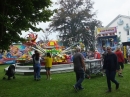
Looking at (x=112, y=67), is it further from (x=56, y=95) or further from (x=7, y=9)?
(x=7, y=9)

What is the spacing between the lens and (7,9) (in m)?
9.67

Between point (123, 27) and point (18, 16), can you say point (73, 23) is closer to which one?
point (123, 27)

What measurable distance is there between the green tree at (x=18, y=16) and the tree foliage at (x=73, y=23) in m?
37.2

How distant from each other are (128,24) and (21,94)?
161 ft

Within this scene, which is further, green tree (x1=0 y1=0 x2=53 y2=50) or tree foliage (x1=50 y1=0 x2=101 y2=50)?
tree foliage (x1=50 y1=0 x2=101 y2=50)

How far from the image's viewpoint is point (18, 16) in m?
10.7

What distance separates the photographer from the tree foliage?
48.9m

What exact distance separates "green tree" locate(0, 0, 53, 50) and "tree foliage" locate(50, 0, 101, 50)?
37.2 metres

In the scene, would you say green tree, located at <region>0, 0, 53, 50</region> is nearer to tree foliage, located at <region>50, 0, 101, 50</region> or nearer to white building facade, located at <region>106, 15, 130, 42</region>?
tree foliage, located at <region>50, 0, 101, 50</region>

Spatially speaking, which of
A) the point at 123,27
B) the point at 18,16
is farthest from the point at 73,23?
the point at 18,16

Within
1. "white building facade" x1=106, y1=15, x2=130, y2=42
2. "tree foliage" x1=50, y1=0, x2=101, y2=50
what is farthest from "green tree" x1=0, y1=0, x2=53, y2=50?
"white building facade" x1=106, y1=15, x2=130, y2=42

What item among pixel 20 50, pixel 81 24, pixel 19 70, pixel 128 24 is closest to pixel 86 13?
pixel 81 24

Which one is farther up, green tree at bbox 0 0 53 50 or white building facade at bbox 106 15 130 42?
white building facade at bbox 106 15 130 42

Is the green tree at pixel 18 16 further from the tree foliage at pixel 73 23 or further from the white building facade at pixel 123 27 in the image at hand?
the white building facade at pixel 123 27
